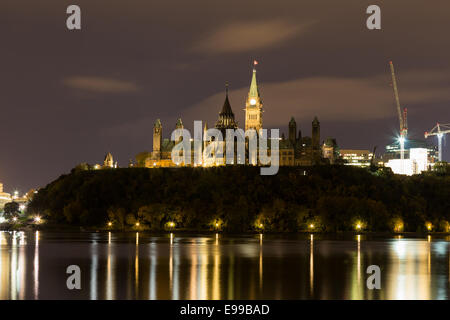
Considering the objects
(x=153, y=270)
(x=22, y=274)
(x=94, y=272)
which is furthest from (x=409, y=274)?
(x=22, y=274)

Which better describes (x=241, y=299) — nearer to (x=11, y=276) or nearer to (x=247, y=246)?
(x=11, y=276)

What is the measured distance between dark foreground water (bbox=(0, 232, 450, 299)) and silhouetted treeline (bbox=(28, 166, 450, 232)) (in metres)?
44.1

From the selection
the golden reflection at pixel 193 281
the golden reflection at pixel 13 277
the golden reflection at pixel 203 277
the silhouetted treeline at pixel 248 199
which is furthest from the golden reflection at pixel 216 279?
the silhouetted treeline at pixel 248 199

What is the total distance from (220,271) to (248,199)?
310ft

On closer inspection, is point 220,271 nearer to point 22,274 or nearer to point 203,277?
point 203,277

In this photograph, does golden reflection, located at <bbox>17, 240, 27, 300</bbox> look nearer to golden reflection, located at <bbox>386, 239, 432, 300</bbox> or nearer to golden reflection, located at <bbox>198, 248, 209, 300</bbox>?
golden reflection, located at <bbox>198, 248, 209, 300</bbox>

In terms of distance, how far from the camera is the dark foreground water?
60438mm

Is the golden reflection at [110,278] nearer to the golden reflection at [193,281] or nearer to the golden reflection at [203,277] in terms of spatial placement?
the golden reflection at [193,281]

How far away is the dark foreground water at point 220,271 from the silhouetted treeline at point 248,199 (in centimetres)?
4411

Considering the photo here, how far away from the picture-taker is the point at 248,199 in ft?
557

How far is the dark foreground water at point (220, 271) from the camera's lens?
198ft

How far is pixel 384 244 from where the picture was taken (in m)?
124

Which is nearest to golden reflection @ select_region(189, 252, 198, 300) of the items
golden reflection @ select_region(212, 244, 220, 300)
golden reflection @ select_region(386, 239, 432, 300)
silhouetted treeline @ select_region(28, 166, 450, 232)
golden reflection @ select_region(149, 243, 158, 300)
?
golden reflection @ select_region(212, 244, 220, 300)
